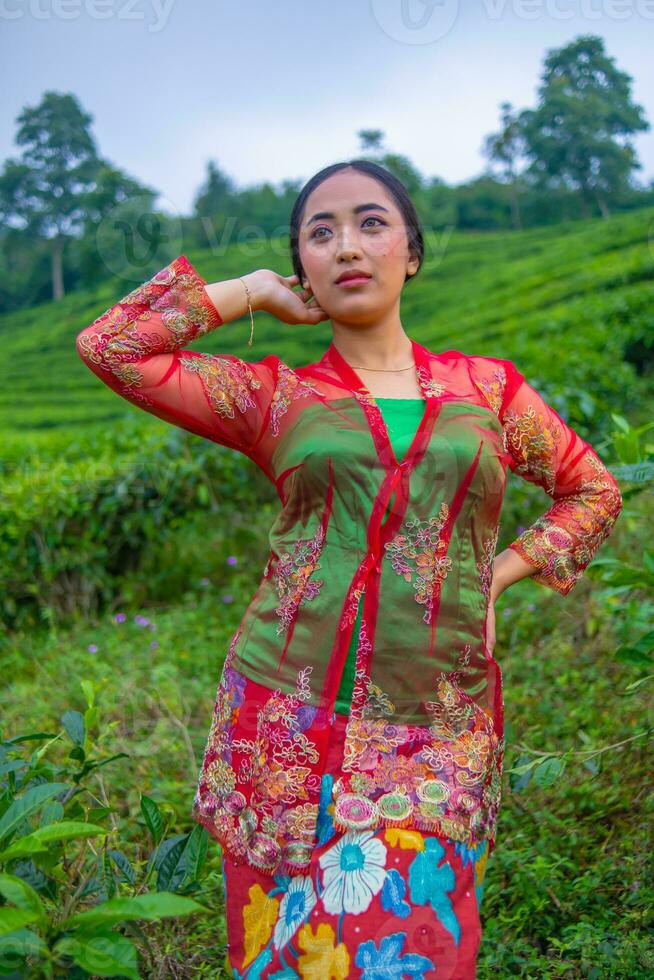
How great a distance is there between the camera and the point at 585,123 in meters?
2.65

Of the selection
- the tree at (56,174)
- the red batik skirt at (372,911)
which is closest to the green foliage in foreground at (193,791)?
the red batik skirt at (372,911)

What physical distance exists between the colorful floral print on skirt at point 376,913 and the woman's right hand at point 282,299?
81 cm

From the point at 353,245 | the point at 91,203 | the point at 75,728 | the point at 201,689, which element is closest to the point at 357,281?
the point at 353,245

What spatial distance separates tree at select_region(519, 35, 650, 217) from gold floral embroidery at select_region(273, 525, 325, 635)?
68.3 inches

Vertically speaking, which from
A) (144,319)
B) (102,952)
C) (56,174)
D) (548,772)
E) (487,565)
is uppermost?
(56,174)

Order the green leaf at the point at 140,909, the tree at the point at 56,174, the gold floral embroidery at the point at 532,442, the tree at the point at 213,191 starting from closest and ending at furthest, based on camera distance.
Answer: the green leaf at the point at 140,909, the gold floral embroidery at the point at 532,442, the tree at the point at 56,174, the tree at the point at 213,191

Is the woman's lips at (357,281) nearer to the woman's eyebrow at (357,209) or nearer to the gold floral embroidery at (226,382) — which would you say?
the woman's eyebrow at (357,209)

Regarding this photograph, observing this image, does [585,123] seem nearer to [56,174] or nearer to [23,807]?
[23,807]

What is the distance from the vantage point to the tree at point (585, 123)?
250 centimetres

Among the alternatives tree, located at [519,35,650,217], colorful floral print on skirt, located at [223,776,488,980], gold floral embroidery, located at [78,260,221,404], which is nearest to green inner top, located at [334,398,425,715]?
colorful floral print on skirt, located at [223,776,488,980]

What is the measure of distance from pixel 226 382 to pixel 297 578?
0.36 m

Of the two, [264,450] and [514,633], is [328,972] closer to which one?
[264,450]

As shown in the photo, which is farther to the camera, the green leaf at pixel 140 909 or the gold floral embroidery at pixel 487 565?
the gold floral embroidery at pixel 487 565

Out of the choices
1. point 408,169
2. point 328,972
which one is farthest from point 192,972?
point 408,169
